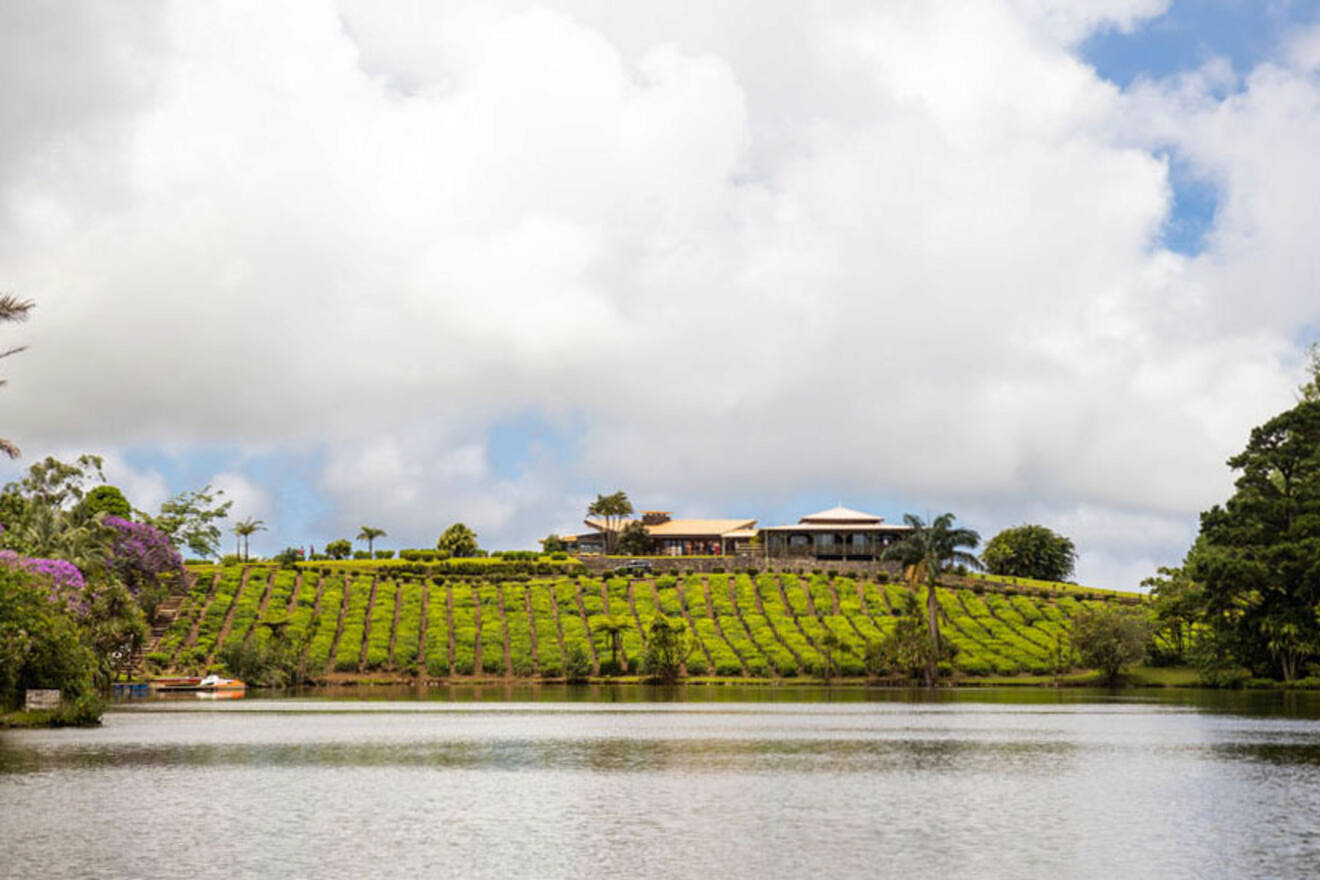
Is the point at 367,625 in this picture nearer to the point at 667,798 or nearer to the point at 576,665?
the point at 576,665

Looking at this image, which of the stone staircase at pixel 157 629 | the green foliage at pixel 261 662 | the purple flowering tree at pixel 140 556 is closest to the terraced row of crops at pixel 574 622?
the stone staircase at pixel 157 629

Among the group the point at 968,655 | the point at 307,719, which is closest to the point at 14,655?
the point at 307,719

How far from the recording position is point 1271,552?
93750 millimetres

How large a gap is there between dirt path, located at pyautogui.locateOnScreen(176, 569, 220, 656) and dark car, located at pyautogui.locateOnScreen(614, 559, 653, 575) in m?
42.5

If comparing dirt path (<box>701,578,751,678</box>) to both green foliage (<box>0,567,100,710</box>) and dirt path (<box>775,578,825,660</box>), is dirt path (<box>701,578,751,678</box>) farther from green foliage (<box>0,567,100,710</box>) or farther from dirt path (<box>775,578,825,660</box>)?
green foliage (<box>0,567,100,710</box>)

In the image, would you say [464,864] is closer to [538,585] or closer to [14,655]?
[14,655]

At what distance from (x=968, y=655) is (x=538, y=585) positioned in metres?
49.1

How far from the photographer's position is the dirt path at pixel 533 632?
124 meters

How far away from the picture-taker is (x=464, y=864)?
2639 centimetres

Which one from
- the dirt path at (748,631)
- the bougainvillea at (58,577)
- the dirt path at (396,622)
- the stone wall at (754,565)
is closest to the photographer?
the bougainvillea at (58,577)

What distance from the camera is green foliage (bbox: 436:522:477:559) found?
568ft

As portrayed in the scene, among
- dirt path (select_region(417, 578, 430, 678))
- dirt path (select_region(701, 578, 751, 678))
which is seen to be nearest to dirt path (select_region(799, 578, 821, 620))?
dirt path (select_region(701, 578, 751, 678))

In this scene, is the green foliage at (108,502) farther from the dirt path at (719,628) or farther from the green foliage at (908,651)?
the green foliage at (908,651)

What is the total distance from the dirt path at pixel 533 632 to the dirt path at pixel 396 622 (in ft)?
40.7
